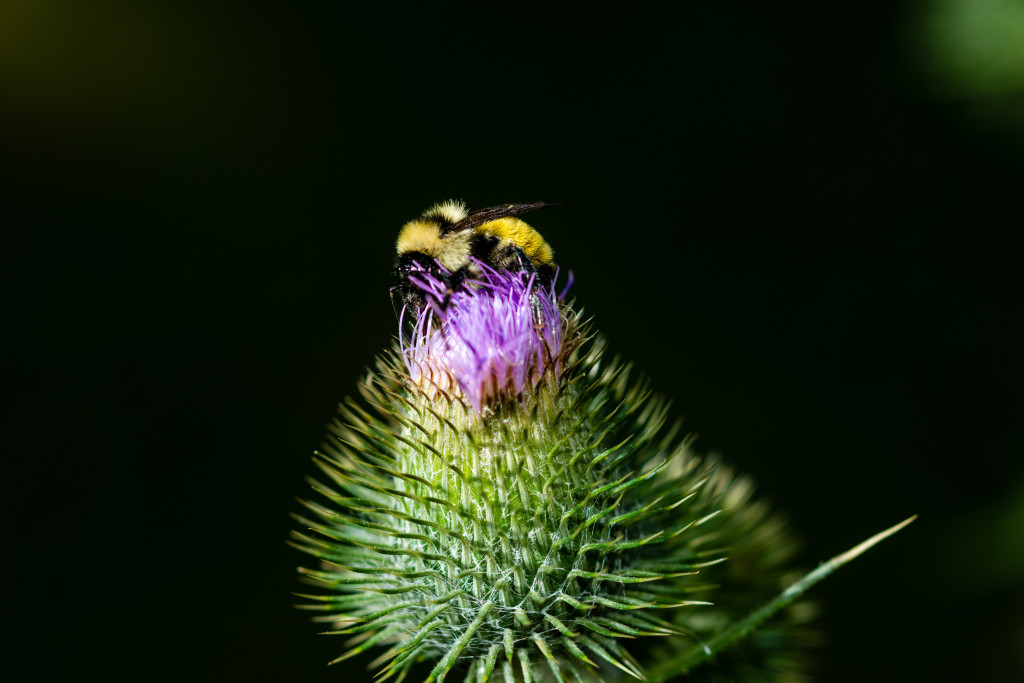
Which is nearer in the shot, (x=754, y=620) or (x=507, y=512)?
(x=754, y=620)

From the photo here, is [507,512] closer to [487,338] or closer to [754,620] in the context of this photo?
[487,338]

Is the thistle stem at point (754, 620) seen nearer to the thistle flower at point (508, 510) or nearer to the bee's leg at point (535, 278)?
the thistle flower at point (508, 510)

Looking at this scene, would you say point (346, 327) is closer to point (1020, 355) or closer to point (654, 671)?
point (654, 671)

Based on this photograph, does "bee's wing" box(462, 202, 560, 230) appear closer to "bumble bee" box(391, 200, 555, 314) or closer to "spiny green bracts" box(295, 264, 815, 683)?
"bumble bee" box(391, 200, 555, 314)

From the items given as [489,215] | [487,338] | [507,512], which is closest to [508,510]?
[507,512]

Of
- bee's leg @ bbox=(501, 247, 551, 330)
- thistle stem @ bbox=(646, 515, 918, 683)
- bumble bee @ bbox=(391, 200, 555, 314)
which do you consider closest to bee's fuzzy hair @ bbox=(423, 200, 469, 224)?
bumble bee @ bbox=(391, 200, 555, 314)

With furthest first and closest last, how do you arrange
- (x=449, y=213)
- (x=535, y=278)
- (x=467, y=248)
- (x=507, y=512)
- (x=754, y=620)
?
(x=449, y=213) → (x=467, y=248) → (x=535, y=278) → (x=507, y=512) → (x=754, y=620)

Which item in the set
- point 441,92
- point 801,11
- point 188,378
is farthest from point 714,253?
point 188,378
